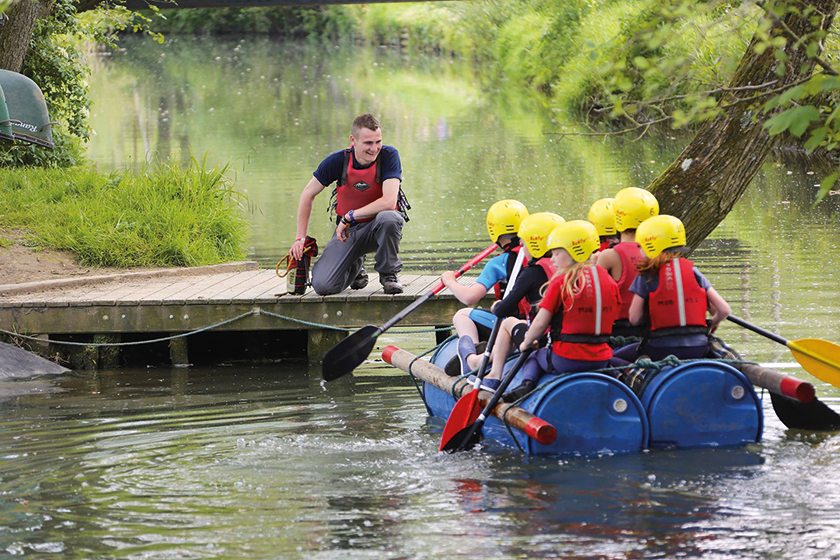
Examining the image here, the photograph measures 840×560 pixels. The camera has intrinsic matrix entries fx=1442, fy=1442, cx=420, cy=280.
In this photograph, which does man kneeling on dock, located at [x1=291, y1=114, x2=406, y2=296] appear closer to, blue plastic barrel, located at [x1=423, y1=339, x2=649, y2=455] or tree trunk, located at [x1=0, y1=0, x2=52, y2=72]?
blue plastic barrel, located at [x1=423, y1=339, x2=649, y2=455]

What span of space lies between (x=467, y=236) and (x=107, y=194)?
4.69 m

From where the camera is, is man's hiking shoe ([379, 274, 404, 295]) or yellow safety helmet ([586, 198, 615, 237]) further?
man's hiking shoe ([379, 274, 404, 295])

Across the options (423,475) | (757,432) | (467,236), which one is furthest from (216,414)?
(467,236)

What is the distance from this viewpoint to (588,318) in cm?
697

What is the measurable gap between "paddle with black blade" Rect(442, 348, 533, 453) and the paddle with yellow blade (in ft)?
4.33

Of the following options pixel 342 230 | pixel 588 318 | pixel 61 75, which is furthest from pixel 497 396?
pixel 61 75

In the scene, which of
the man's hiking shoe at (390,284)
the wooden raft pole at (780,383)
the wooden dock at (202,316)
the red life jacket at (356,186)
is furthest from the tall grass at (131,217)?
the wooden raft pole at (780,383)

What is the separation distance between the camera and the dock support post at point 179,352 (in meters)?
10.5

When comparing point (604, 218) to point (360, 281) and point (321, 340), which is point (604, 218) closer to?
point (360, 281)

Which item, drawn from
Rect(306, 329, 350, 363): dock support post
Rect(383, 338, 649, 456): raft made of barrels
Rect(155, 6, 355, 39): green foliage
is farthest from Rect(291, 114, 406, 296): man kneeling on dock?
Rect(155, 6, 355, 39): green foliage

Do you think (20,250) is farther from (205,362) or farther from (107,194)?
(205,362)

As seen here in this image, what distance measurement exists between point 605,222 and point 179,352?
388 cm

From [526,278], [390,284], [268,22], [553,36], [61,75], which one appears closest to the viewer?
[526,278]

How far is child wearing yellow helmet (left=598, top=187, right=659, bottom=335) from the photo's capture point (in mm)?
7523
